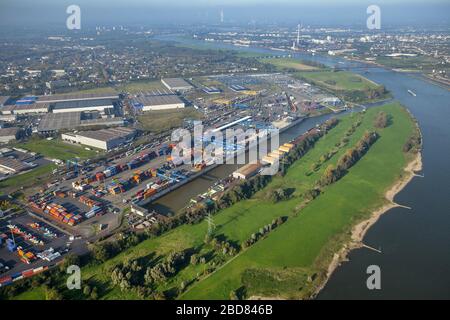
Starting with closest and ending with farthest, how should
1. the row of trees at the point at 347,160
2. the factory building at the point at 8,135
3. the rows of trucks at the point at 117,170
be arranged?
1. the rows of trucks at the point at 117,170
2. the row of trees at the point at 347,160
3. the factory building at the point at 8,135

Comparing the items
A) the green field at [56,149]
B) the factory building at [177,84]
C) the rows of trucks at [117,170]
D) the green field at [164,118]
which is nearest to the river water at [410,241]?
the rows of trucks at [117,170]

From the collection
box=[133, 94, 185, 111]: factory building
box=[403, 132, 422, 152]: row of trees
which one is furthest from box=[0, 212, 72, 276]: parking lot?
box=[403, 132, 422, 152]: row of trees

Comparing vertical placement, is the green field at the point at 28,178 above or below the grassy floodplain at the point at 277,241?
above

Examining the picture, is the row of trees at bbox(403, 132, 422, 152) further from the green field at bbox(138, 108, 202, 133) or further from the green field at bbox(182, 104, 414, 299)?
the green field at bbox(138, 108, 202, 133)

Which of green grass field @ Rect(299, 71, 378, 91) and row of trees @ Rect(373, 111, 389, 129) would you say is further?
green grass field @ Rect(299, 71, 378, 91)

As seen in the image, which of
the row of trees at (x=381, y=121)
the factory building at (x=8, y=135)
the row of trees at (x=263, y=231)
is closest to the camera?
the row of trees at (x=263, y=231)

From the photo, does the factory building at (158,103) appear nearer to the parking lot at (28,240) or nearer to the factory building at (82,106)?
the factory building at (82,106)
